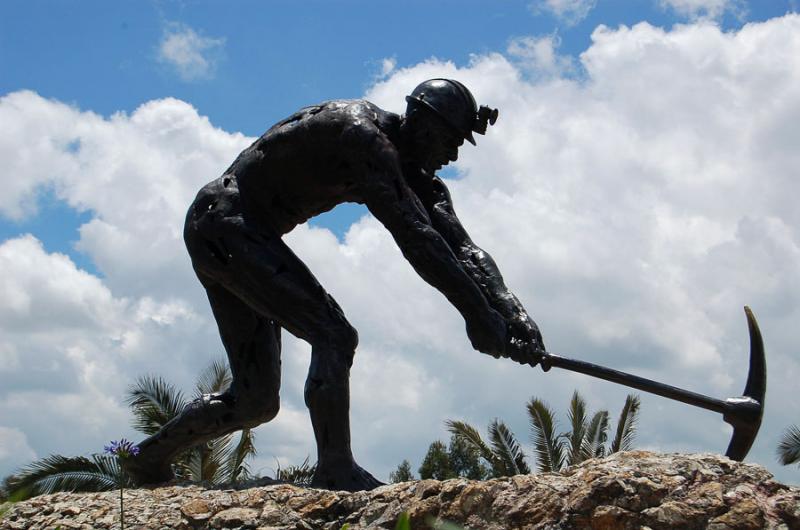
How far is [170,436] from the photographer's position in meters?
6.69

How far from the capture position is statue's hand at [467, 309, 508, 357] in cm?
591

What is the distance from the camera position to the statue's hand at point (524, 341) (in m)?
6.07

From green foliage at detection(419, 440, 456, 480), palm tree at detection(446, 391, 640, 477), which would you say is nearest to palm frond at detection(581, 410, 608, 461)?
palm tree at detection(446, 391, 640, 477)

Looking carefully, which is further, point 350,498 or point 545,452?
point 545,452

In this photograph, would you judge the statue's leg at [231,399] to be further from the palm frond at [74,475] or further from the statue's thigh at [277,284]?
the palm frond at [74,475]

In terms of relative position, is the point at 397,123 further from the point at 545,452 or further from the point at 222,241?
the point at 545,452

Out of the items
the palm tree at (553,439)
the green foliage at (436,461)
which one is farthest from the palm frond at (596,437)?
the green foliage at (436,461)

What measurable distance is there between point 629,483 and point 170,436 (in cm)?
305

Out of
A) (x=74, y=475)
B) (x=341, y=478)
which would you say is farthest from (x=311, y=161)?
(x=74, y=475)

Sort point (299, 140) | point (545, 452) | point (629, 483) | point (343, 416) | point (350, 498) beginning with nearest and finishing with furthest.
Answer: point (629, 483), point (350, 498), point (343, 416), point (299, 140), point (545, 452)

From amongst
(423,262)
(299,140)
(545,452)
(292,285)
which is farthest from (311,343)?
(545,452)

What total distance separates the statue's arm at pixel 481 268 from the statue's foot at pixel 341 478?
1151 mm

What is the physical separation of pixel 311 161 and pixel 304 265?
61cm

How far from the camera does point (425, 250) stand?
5.95 meters
